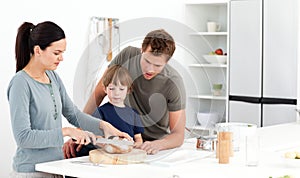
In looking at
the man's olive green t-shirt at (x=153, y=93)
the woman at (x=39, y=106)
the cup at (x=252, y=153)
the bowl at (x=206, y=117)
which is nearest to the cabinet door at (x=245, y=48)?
the bowl at (x=206, y=117)

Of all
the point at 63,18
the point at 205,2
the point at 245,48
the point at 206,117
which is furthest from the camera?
the point at 205,2

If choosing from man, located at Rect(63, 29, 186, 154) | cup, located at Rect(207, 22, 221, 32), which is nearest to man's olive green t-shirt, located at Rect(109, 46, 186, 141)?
man, located at Rect(63, 29, 186, 154)

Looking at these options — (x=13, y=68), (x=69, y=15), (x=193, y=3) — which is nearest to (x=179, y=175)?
(x=13, y=68)

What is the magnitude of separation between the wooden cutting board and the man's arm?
1.5 inches

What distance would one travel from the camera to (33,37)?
8.14 feet

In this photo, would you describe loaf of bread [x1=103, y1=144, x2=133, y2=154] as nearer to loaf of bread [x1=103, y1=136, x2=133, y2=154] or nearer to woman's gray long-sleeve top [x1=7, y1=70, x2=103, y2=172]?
loaf of bread [x1=103, y1=136, x2=133, y2=154]

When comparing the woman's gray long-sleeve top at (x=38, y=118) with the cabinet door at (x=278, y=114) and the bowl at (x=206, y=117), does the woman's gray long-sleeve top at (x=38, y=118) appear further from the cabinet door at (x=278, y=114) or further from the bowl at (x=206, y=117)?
the cabinet door at (x=278, y=114)

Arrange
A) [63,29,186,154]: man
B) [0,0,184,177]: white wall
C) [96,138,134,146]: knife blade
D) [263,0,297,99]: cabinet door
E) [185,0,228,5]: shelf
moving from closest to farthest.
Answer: [63,29,186,154]: man
[96,138,134,146]: knife blade
[0,0,184,177]: white wall
[263,0,297,99]: cabinet door
[185,0,228,5]: shelf

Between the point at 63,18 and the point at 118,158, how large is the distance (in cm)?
271

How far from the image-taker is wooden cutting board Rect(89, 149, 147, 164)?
94.5 inches

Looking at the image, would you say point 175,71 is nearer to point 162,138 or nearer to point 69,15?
point 162,138

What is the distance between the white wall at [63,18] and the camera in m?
4.43

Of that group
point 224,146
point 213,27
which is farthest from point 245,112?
point 224,146

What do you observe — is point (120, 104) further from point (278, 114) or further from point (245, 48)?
point (245, 48)
